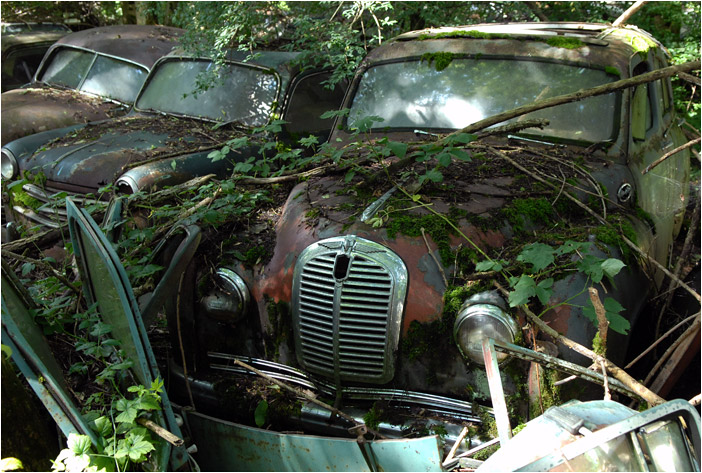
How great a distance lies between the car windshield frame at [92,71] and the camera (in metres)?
7.84

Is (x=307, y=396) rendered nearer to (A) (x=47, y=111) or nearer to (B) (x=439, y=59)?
(B) (x=439, y=59)

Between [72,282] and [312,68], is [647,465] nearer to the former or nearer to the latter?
[72,282]

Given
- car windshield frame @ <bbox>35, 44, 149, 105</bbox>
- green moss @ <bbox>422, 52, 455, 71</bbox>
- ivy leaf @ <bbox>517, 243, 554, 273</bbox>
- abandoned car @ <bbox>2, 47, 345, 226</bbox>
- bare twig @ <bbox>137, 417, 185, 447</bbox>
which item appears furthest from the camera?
car windshield frame @ <bbox>35, 44, 149, 105</bbox>

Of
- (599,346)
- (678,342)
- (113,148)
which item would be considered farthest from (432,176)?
(113,148)

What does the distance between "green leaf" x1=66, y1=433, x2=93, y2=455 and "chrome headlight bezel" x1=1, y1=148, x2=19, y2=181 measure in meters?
4.20

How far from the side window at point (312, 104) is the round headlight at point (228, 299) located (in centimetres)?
290

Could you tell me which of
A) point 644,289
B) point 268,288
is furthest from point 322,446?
point 644,289

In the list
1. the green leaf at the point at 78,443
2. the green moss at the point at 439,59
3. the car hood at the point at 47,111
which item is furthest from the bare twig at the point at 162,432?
the car hood at the point at 47,111

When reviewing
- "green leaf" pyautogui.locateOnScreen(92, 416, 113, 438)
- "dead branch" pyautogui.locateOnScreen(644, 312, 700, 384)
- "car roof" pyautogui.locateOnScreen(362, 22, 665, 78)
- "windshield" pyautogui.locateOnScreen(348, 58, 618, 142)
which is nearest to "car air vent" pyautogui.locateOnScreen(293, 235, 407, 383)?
"green leaf" pyautogui.locateOnScreen(92, 416, 113, 438)

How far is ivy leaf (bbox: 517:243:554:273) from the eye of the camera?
8.98 feet

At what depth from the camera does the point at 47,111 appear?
296 inches

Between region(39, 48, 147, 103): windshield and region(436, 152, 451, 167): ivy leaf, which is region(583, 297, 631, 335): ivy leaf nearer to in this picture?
region(436, 152, 451, 167): ivy leaf

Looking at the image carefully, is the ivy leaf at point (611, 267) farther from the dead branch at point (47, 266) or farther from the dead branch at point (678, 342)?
the dead branch at point (47, 266)

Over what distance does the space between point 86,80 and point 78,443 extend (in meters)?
7.02
